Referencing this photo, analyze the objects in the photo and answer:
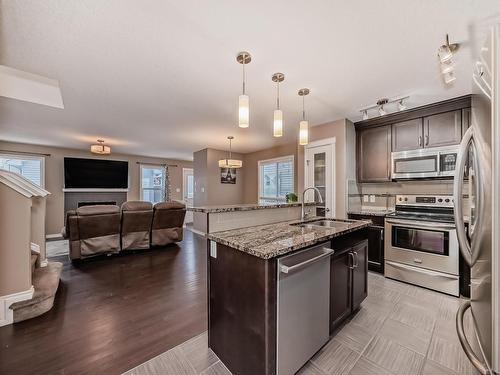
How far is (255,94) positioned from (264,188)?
3843 millimetres

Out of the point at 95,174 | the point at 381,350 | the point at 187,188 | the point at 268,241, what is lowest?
the point at 381,350

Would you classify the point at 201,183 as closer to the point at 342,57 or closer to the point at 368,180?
the point at 368,180

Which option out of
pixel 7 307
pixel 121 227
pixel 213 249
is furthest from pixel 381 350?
pixel 121 227

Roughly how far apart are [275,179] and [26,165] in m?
6.62

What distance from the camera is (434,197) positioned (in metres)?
3.09

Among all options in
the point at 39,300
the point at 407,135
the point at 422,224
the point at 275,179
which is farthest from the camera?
the point at 275,179

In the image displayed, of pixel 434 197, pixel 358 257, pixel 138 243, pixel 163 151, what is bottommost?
pixel 138 243

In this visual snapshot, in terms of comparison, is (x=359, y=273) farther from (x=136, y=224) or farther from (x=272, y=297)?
(x=136, y=224)

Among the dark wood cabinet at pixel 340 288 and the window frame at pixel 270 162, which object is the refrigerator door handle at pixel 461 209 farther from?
the window frame at pixel 270 162

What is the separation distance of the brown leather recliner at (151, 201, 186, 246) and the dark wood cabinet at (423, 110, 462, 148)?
14.8 feet

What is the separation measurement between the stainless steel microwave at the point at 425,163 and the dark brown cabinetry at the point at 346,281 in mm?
1675

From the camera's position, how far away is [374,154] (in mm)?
3547

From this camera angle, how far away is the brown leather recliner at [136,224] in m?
4.06

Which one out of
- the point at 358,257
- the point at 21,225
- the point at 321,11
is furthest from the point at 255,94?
the point at 21,225
